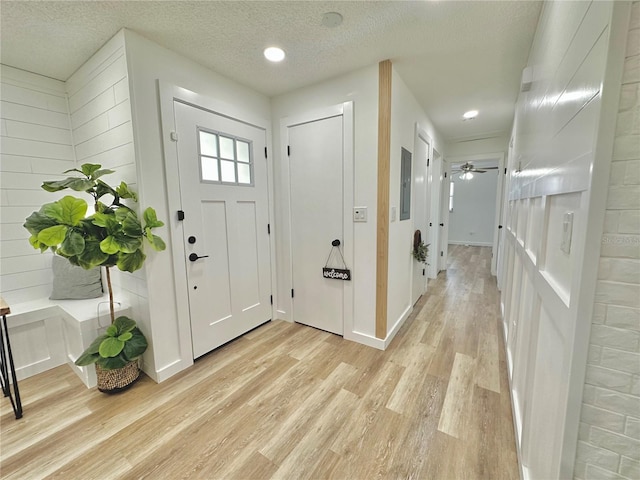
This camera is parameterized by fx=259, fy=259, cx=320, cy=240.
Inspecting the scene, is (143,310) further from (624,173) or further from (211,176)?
(624,173)

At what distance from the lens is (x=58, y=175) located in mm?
2383

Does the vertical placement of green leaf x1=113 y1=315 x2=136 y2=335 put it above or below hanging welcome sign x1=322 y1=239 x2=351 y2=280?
below

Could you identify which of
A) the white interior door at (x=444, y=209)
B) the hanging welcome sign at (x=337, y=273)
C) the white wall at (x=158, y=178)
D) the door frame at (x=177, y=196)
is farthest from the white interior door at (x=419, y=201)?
the white wall at (x=158, y=178)

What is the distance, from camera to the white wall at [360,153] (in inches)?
87.4

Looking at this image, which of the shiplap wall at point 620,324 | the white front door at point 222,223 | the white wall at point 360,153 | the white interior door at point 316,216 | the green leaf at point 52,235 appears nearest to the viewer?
the shiplap wall at point 620,324

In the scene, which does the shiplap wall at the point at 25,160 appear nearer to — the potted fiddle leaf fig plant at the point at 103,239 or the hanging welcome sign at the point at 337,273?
the potted fiddle leaf fig plant at the point at 103,239

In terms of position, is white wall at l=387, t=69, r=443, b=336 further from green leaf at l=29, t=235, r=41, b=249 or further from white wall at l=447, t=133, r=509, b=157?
green leaf at l=29, t=235, r=41, b=249

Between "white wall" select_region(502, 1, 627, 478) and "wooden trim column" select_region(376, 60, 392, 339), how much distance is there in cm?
99

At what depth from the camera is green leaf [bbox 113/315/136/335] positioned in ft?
6.10

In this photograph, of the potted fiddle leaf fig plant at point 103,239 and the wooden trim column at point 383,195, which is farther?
the wooden trim column at point 383,195

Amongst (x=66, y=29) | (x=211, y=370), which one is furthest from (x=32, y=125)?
(x=211, y=370)

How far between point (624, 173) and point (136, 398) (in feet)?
8.77

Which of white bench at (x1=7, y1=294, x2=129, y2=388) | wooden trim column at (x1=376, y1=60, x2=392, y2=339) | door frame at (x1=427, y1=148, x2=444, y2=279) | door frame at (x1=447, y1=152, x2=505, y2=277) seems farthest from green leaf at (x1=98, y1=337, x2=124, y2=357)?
door frame at (x1=447, y1=152, x2=505, y2=277)

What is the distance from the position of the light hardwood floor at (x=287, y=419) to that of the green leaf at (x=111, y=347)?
1.24 ft
